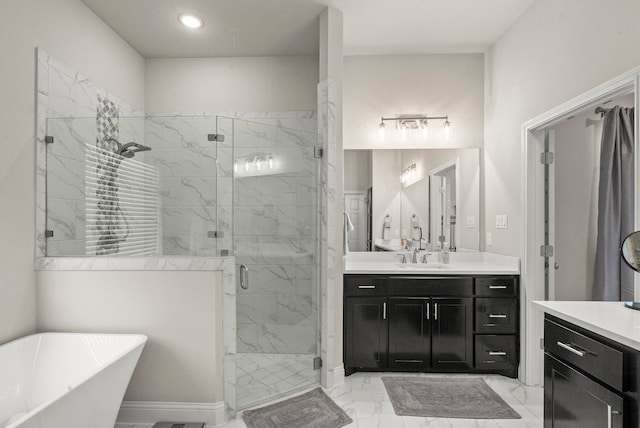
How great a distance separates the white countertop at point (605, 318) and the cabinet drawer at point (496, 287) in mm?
1154

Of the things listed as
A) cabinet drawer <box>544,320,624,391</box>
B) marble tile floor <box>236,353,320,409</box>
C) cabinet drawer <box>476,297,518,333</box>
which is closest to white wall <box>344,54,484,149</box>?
cabinet drawer <box>476,297,518,333</box>

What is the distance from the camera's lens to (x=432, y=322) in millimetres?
2912

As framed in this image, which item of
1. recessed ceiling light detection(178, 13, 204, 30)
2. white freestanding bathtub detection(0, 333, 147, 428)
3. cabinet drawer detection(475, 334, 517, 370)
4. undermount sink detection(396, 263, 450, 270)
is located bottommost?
cabinet drawer detection(475, 334, 517, 370)

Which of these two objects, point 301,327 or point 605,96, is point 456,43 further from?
point 301,327

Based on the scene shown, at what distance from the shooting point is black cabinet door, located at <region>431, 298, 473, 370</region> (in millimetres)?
2904

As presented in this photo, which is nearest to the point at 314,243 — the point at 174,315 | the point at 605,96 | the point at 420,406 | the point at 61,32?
the point at 174,315

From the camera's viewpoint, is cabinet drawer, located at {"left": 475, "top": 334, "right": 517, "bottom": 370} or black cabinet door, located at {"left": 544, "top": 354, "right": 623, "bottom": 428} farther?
cabinet drawer, located at {"left": 475, "top": 334, "right": 517, "bottom": 370}

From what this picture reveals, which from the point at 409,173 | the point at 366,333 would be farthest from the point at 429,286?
the point at 409,173

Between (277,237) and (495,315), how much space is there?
185cm

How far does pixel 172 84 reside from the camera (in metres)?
3.49

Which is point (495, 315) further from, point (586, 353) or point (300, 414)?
point (300, 414)

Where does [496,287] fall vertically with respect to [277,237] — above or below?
below

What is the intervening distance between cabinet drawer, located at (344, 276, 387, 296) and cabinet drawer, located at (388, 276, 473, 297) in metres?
0.07

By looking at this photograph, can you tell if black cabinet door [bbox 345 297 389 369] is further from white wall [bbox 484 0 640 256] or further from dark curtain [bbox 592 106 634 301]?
dark curtain [bbox 592 106 634 301]
